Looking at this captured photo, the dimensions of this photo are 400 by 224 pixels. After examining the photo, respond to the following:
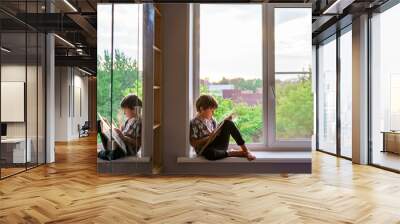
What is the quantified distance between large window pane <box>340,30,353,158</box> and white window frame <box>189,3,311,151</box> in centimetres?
227

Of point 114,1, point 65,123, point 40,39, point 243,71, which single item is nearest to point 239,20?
point 243,71

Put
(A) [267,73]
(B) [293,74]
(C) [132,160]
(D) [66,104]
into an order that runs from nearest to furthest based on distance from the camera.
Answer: (C) [132,160] → (A) [267,73] → (B) [293,74] → (D) [66,104]

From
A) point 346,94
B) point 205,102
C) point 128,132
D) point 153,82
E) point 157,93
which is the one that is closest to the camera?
point 128,132

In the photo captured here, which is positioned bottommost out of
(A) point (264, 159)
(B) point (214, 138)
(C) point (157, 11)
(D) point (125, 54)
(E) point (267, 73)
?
(A) point (264, 159)

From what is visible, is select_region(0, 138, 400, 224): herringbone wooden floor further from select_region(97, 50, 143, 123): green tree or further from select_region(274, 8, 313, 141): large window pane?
select_region(97, 50, 143, 123): green tree

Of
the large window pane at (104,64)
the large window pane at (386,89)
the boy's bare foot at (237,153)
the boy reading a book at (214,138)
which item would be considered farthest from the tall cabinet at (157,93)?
the large window pane at (386,89)

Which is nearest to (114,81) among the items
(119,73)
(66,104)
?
(119,73)

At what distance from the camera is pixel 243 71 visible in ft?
21.0

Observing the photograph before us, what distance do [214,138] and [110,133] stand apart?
1533 mm

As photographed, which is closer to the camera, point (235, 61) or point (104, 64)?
point (104, 64)

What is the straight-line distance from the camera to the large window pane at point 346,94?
8095 millimetres

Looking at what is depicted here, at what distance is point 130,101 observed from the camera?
536cm

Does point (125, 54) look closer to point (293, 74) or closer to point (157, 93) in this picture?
point (157, 93)

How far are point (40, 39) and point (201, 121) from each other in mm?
3518
